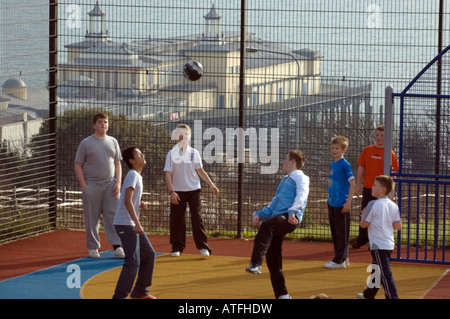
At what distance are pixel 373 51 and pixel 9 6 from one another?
5.34m

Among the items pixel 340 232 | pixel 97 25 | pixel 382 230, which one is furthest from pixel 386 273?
pixel 97 25

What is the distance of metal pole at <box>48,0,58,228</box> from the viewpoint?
13.8 m

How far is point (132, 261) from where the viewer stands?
8953 mm

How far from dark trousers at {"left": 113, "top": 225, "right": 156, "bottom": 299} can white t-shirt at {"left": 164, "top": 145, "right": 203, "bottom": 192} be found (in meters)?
2.53

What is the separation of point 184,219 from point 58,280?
6.79 ft

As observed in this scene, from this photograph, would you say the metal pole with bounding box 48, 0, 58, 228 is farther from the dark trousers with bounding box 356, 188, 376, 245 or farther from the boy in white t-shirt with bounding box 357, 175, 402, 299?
the boy in white t-shirt with bounding box 357, 175, 402, 299

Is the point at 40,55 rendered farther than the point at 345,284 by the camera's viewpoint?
Yes

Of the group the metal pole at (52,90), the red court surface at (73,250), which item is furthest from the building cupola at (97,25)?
the red court surface at (73,250)

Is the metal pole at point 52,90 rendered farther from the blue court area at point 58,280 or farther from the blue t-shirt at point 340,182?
the blue t-shirt at point 340,182

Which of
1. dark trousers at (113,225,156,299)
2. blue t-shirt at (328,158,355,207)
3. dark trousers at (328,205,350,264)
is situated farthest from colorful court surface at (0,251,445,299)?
blue t-shirt at (328,158,355,207)

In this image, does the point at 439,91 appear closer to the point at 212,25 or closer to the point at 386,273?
the point at 212,25

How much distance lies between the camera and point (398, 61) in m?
12.9

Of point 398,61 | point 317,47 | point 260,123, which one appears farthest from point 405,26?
point 260,123

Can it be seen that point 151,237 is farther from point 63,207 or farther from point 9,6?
point 9,6
